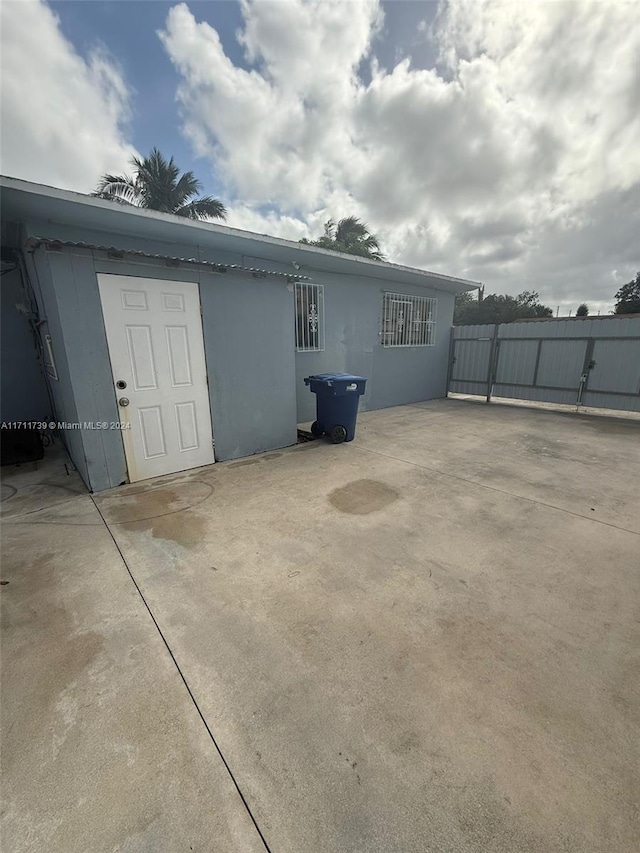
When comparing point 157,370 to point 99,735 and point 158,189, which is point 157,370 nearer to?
point 99,735

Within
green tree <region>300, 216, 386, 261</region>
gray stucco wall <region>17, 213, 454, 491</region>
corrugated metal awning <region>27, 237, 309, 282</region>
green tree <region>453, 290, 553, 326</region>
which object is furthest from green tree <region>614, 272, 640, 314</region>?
corrugated metal awning <region>27, 237, 309, 282</region>

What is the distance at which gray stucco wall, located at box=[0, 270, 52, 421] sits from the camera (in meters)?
5.85

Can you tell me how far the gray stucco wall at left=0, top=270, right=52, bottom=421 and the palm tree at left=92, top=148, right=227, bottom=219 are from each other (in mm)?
8399

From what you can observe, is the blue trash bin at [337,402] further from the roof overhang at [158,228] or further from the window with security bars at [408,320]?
the window with security bars at [408,320]

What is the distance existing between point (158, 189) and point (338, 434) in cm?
1373

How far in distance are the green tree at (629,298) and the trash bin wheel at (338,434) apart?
108ft

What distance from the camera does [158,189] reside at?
43.5 ft

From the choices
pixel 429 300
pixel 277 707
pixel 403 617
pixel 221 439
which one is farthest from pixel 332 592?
pixel 429 300

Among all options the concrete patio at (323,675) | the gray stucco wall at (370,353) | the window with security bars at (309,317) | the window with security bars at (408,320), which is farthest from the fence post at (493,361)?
the concrete patio at (323,675)

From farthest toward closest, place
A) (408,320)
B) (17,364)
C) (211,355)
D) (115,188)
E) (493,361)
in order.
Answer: (115,188) < (493,361) < (408,320) < (17,364) < (211,355)

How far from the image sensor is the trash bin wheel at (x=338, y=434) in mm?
5555

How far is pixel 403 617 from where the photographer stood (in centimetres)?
208

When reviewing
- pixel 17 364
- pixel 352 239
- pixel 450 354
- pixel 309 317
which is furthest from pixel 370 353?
pixel 352 239

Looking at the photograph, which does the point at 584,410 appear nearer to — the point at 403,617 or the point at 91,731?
the point at 403,617
